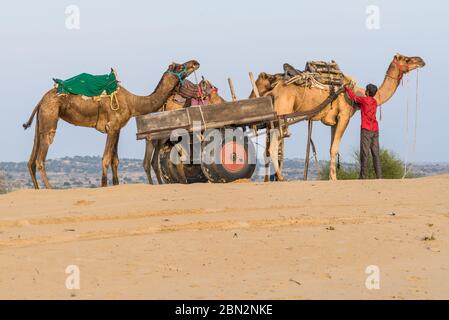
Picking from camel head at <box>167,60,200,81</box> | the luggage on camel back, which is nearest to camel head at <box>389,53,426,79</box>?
the luggage on camel back

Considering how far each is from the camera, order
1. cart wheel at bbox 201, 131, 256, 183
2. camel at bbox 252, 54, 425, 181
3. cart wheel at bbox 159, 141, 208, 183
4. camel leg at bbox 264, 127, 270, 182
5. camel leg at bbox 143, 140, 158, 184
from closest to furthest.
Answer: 1. cart wheel at bbox 201, 131, 256, 183
2. cart wheel at bbox 159, 141, 208, 183
3. camel leg at bbox 264, 127, 270, 182
4. camel at bbox 252, 54, 425, 181
5. camel leg at bbox 143, 140, 158, 184

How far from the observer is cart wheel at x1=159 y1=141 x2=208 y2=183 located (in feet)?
62.6

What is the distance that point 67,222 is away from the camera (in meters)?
14.6

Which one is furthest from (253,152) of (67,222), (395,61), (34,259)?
(34,259)

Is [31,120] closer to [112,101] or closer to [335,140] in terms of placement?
[112,101]

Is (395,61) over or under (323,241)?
over

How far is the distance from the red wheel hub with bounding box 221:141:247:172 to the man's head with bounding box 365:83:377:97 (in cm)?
262

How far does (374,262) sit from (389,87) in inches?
390

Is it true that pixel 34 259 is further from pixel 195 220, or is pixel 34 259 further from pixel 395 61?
pixel 395 61

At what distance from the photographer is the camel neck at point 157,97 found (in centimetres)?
2064

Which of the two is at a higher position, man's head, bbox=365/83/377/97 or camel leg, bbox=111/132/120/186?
man's head, bbox=365/83/377/97

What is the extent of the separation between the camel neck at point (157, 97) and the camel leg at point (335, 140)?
10.5 feet

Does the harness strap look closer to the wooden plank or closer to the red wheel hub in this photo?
the wooden plank
